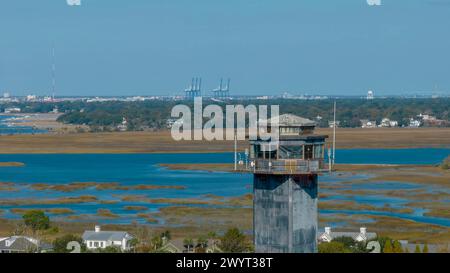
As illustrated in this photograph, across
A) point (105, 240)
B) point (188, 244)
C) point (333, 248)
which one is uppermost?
point (333, 248)

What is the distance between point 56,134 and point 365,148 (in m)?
68.1

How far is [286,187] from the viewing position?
20406 mm

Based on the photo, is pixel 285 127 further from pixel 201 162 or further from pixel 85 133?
pixel 85 133

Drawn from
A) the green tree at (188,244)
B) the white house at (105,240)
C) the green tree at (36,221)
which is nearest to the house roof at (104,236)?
the white house at (105,240)

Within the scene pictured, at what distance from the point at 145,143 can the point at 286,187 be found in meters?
139

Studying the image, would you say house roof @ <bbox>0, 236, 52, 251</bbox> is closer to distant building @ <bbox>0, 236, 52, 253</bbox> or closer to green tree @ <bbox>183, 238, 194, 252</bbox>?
distant building @ <bbox>0, 236, 52, 253</bbox>

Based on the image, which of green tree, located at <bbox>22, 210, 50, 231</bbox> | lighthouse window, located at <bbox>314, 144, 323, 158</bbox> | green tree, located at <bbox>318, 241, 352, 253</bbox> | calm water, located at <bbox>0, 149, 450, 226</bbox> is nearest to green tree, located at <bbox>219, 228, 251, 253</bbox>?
green tree, located at <bbox>318, 241, 352, 253</bbox>

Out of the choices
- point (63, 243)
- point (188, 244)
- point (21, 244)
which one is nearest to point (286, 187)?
point (188, 244)

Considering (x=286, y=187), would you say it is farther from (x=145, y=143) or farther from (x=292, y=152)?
(x=145, y=143)

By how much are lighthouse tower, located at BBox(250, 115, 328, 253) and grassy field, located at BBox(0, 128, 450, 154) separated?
108144mm

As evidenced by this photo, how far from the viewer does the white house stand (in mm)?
45397

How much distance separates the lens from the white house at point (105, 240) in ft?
149

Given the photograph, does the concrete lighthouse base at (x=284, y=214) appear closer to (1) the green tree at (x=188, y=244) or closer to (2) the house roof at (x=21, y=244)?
(1) the green tree at (x=188, y=244)
